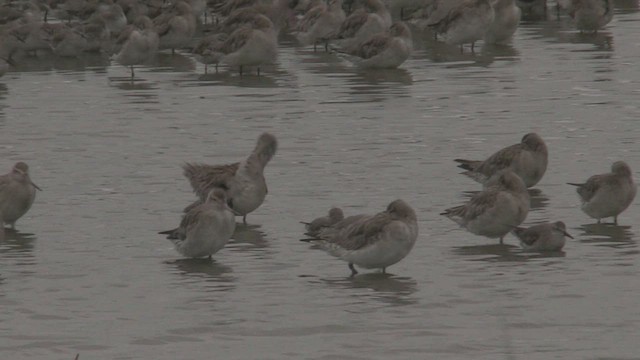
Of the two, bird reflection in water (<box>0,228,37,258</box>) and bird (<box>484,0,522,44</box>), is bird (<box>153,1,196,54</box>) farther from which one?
bird reflection in water (<box>0,228,37,258</box>)

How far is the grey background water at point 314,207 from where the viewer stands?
14.7m

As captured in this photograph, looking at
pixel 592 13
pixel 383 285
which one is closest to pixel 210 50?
pixel 592 13

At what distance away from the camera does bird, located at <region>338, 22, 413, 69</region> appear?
33500 millimetres

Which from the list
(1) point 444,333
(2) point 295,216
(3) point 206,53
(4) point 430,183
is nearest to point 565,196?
(4) point 430,183

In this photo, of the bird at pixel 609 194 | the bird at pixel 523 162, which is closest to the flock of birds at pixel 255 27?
the bird at pixel 523 162

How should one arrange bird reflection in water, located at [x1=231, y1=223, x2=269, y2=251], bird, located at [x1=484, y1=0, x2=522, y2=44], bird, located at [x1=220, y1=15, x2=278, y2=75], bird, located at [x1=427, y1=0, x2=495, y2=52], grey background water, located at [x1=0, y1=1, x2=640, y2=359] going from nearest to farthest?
grey background water, located at [x1=0, y1=1, x2=640, y2=359] < bird reflection in water, located at [x1=231, y1=223, x2=269, y2=251] < bird, located at [x1=220, y1=15, x2=278, y2=75] < bird, located at [x1=427, y1=0, x2=495, y2=52] < bird, located at [x1=484, y1=0, x2=522, y2=44]

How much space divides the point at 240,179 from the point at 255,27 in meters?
14.4

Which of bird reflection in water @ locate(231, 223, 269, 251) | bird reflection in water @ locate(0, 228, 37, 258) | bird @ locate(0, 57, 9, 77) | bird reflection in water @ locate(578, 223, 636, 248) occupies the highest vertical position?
bird @ locate(0, 57, 9, 77)

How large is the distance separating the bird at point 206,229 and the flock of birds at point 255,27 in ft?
49.9

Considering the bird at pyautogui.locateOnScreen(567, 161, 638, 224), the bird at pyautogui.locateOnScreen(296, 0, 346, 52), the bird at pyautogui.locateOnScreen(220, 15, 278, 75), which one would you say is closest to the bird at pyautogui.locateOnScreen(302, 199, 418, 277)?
the bird at pyautogui.locateOnScreen(567, 161, 638, 224)

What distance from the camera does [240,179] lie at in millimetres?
20328

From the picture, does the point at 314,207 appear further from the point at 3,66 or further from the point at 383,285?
the point at 3,66

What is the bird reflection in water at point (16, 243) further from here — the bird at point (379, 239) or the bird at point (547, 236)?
the bird at point (547, 236)

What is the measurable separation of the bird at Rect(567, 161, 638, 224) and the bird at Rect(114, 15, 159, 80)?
16.2 meters
